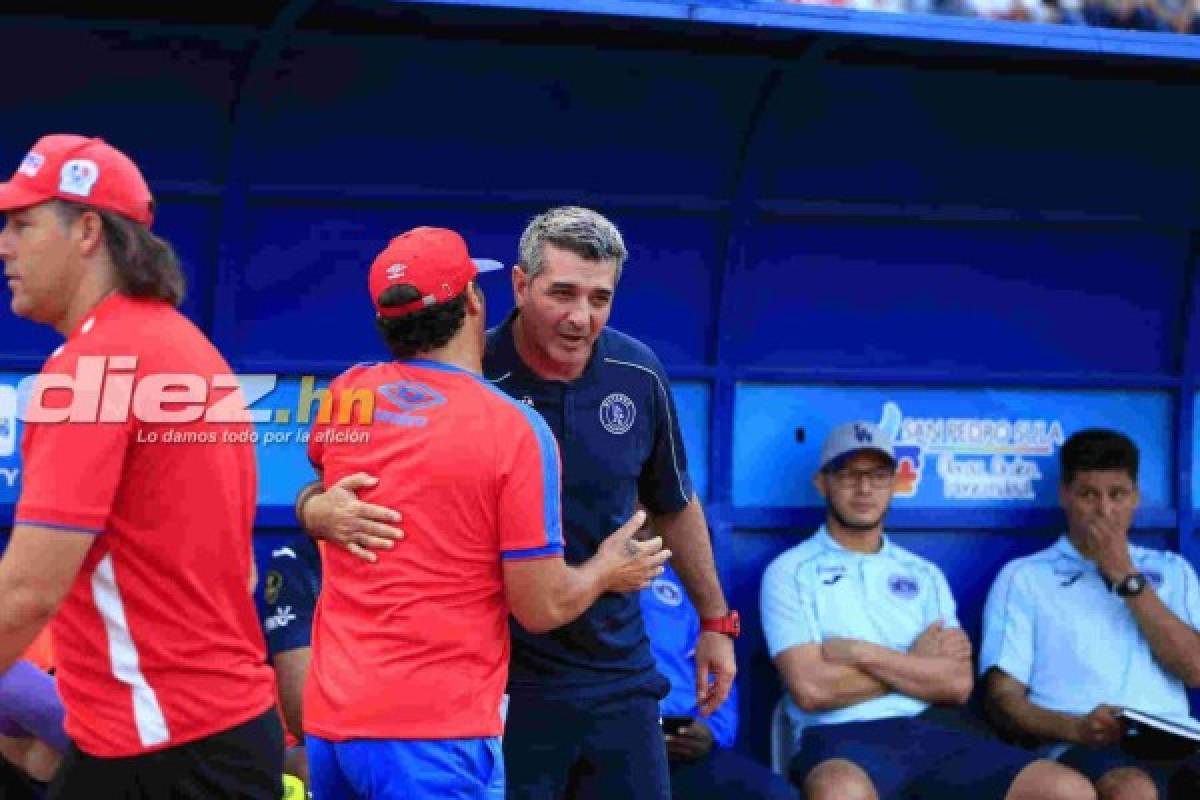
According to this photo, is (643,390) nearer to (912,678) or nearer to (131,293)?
(131,293)

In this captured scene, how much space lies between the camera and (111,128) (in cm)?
541

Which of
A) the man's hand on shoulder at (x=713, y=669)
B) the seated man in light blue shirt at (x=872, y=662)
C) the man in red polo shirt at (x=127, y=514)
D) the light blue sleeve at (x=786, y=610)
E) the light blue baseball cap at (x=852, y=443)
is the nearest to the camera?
the man in red polo shirt at (x=127, y=514)

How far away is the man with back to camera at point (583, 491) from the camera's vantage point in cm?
377

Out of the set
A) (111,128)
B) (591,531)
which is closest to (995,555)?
(591,531)

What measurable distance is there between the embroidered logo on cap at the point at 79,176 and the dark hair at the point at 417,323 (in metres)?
0.66

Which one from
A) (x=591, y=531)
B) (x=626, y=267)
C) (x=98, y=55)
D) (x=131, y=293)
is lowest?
(x=591, y=531)

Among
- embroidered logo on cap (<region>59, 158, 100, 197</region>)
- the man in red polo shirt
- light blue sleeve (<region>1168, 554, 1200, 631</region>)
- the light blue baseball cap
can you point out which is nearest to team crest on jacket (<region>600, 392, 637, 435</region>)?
the man in red polo shirt

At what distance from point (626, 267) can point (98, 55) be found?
1.85m

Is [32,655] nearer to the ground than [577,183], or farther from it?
nearer to the ground

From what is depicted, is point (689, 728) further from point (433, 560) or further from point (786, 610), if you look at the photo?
point (433, 560)

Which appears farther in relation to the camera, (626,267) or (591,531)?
(626,267)

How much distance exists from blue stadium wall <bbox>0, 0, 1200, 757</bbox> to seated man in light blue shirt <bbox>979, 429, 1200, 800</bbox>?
29 cm

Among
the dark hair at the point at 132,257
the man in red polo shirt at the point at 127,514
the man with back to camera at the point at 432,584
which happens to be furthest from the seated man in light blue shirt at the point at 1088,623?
the dark hair at the point at 132,257

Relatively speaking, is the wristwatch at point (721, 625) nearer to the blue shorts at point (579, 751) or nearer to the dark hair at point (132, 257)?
the blue shorts at point (579, 751)
